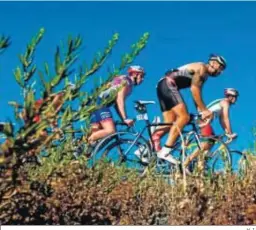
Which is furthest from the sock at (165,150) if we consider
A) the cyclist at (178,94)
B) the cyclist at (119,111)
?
the cyclist at (119,111)

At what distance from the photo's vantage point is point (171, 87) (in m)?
5.98

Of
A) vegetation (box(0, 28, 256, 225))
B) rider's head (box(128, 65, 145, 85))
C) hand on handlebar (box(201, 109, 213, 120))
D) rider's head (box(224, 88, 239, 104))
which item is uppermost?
rider's head (box(128, 65, 145, 85))

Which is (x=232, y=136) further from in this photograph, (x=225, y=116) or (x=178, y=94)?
(x=178, y=94)

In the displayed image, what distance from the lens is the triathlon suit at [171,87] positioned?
5.99 m

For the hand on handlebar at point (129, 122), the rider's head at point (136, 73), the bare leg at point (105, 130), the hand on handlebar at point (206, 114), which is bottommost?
the bare leg at point (105, 130)

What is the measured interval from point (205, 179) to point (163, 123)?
1.97 metres

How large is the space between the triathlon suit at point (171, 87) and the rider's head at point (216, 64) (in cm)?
18

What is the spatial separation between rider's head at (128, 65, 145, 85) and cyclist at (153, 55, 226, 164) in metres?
0.24

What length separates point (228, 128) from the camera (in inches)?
234

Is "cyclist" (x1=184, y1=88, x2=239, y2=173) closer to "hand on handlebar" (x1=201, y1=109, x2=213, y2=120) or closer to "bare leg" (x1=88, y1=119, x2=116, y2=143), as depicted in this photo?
"hand on handlebar" (x1=201, y1=109, x2=213, y2=120)

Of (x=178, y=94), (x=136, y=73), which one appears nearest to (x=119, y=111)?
(x=136, y=73)

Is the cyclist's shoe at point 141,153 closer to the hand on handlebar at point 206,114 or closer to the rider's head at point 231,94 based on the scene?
the hand on handlebar at point 206,114

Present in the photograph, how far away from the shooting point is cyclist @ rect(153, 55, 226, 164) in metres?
5.98

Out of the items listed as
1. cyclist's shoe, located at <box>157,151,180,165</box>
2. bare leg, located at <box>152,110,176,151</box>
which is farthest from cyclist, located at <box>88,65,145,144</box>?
cyclist's shoe, located at <box>157,151,180,165</box>
